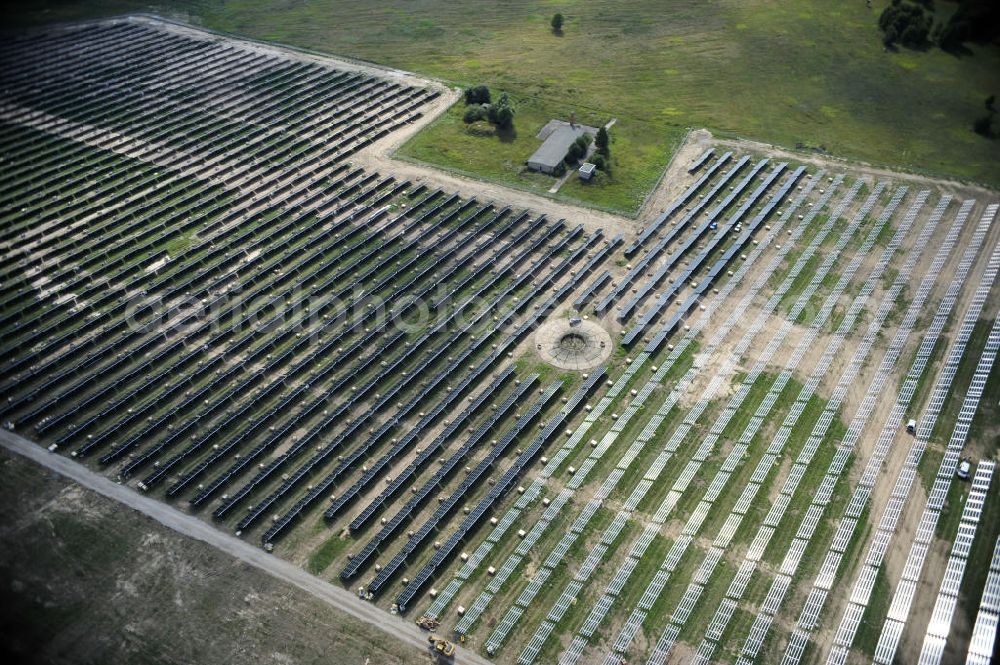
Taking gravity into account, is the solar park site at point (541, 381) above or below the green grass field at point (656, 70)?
below

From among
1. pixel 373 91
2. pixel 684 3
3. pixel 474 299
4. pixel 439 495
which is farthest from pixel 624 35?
pixel 439 495

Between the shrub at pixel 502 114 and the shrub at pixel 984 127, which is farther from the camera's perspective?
the shrub at pixel 502 114

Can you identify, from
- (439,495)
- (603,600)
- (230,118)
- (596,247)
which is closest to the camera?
(603,600)

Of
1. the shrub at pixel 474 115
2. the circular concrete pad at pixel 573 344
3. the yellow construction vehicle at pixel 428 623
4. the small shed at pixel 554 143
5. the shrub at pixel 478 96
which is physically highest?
the shrub at pixel 478 96

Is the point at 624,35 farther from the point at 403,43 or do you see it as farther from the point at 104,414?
the point at 104,414

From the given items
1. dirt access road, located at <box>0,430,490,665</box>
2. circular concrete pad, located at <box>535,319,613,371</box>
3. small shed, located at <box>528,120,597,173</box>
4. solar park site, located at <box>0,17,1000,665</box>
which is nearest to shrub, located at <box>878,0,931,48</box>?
solar park site, located at <box>0,17,1000,665</box>

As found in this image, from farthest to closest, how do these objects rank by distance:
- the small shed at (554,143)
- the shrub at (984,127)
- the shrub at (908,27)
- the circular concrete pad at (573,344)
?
1. the shrub at (908,27)
2. the shrub at (984,127)
3. the small shed at (554,143)
4. the circular concrete pad at (573,344)

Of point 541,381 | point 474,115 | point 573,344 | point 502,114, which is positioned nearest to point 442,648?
point 541,381

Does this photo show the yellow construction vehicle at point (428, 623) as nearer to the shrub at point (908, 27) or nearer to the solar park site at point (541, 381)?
the solar park site at point (541, 381)

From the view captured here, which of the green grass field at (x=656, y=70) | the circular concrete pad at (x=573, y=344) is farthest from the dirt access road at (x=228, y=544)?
the green grass field at (x=656, y=70)
